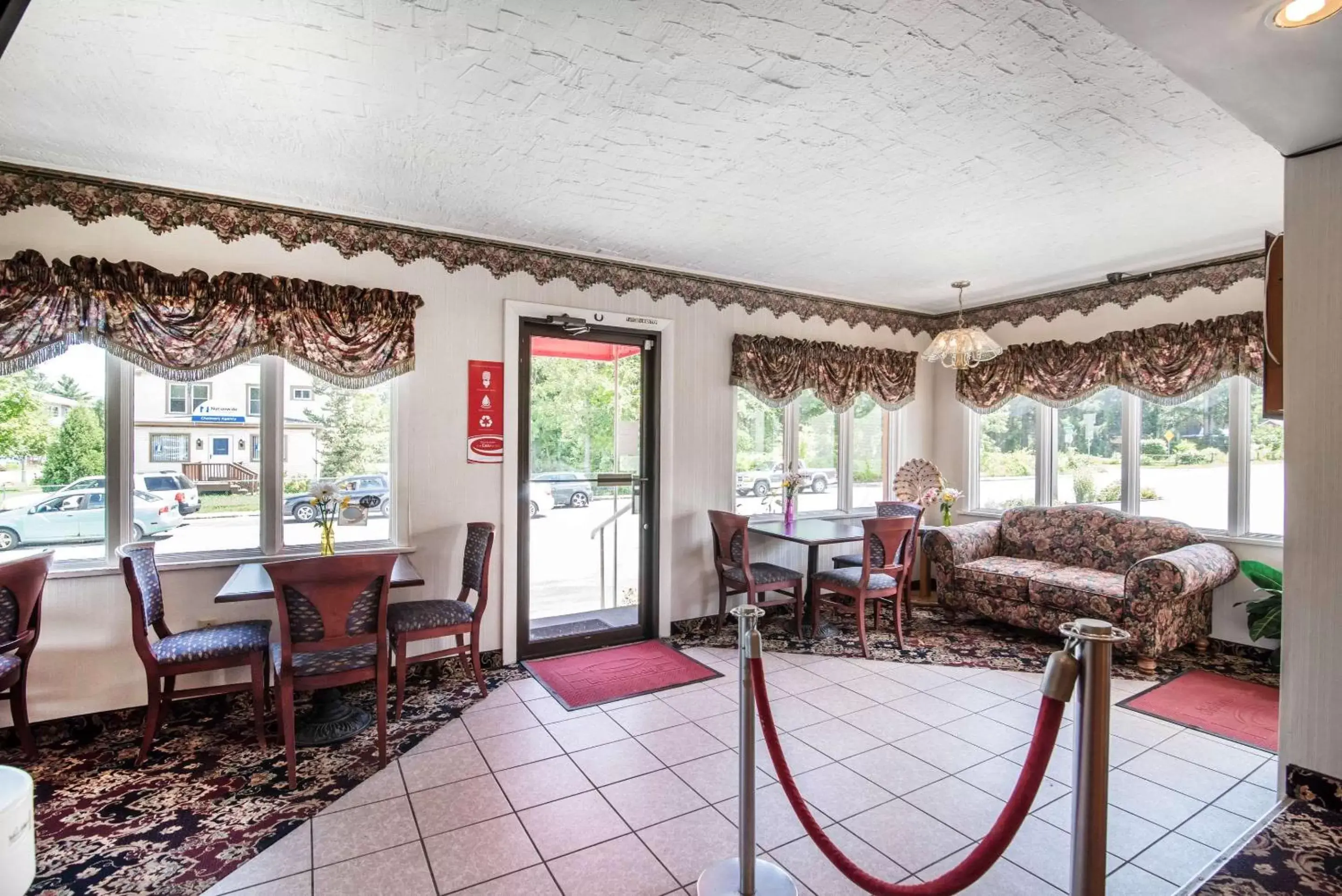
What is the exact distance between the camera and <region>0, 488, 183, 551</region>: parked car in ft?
10.5

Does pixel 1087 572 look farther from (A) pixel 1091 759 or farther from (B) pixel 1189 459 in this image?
(A) pixel 1091 759

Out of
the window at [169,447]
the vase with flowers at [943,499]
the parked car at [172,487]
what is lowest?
the vase with flowers at [943,499]

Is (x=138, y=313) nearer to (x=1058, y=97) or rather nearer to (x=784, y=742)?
(x=784, y=742)

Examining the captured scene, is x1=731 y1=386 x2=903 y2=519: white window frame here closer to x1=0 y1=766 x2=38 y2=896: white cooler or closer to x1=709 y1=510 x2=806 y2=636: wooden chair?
x1=709 y1=510 x2=806 y2=636: wooden chair

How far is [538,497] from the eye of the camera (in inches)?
177

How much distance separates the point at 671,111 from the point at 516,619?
124 inches

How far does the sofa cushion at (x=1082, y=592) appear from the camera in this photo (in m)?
4.29

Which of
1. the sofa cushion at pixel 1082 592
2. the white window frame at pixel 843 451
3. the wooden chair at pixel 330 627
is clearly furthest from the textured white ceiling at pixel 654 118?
the sofa cushion at pixel 1082 592

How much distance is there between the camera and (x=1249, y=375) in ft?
14.2

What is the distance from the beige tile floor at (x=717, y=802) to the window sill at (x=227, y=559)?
1092mm

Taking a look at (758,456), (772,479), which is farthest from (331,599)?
(772,479)

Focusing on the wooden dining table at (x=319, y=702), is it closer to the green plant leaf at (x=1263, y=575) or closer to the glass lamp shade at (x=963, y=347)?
the glass lamp shade at (x=963, y=347)

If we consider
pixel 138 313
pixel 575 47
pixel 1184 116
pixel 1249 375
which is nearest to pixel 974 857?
pixel 575 47

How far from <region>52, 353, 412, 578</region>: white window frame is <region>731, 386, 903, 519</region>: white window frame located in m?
2.51
